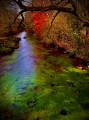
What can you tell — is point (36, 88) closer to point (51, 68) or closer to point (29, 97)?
point (29, 97)

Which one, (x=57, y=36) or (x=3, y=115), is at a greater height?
(x=57, y=36)

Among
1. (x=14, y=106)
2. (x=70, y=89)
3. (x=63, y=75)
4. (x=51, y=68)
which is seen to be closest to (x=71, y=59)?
(x=51, y=68)

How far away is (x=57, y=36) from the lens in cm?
1620

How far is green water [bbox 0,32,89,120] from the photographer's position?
5031 millimetres

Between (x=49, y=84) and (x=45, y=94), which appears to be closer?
(x=45, y=94)

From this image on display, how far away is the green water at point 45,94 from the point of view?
503 cm

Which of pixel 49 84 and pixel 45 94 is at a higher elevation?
pixel 49 84

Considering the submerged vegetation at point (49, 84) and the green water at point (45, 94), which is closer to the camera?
the submerged vegetation at point (49, 84)

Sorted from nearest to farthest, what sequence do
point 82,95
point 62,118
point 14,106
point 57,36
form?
point 62,118
point 14,106
point 82,95
point 57,36

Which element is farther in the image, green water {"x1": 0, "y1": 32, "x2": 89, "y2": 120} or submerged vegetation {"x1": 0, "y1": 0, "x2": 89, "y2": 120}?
green water {"x1": 0, "y1": 32, "x2": 89, "y2": 120}

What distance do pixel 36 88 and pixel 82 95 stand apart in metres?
2.81

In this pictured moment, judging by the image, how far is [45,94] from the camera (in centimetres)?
629

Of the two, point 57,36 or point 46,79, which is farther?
point 57,36

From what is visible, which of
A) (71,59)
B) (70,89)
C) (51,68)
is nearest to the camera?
(70,89)
